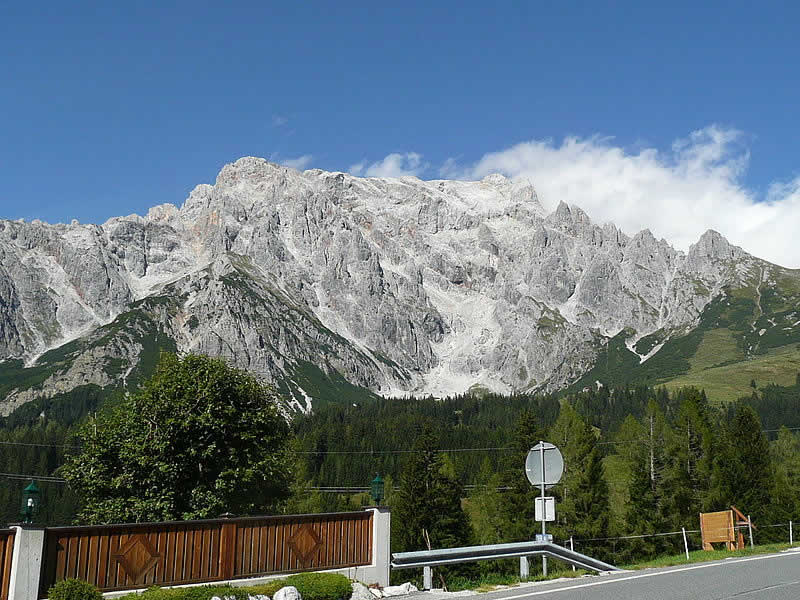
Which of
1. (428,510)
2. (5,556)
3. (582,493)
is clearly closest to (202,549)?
(5,556)

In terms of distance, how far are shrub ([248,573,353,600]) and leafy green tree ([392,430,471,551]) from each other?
5352 centimetres

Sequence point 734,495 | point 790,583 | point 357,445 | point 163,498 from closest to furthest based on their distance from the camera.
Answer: point 790,583
point 163,498
point 734,495
point 357,445

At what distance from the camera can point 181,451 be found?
41.2 meters

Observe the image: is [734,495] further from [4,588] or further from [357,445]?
[357,445]

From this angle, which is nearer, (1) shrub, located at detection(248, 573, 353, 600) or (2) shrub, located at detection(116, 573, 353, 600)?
(2) shrub, located at detection(116, 573, 353, 600)

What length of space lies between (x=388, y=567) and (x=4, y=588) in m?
9.40

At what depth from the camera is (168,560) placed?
57.6ft

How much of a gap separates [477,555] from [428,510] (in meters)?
52.6

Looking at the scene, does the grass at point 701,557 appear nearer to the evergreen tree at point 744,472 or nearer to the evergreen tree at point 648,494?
the evergreen tree at point 648,494

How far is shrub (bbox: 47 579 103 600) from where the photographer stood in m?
15.3

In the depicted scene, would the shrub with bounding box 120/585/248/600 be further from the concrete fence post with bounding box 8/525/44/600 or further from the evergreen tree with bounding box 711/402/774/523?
the evergreen tree with bounding box 711/402/774/523

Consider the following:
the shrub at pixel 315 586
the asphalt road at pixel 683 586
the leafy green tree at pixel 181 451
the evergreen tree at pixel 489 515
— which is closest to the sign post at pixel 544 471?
the asphalt road at pixel 683 586

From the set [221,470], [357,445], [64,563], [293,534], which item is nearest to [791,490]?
[221,470]

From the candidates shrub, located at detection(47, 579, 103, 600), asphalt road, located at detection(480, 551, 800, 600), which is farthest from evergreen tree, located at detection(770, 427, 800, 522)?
shrub, located at detection(47, 579, 103, 600)
